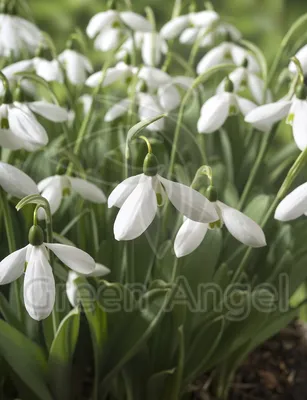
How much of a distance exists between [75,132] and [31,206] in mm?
265

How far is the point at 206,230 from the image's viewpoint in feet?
1.90

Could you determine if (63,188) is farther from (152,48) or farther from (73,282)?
(152,48)

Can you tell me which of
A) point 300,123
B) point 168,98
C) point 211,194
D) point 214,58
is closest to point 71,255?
point 211,194

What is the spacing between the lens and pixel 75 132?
0.97m

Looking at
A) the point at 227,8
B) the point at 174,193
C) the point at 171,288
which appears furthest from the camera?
the point at 227,8

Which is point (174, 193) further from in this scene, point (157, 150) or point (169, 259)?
point (157, 150)

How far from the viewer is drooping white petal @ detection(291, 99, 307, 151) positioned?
631 millimetres

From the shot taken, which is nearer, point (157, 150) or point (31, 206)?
point (31, 206)

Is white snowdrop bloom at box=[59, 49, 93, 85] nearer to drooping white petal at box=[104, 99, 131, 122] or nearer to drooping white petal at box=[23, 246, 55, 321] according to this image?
drooping white petal at box=[104, 99, 131, 122]

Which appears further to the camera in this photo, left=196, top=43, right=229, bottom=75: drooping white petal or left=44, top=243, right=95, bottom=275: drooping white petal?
left=196, top=43, right=229, bottom=75: drooping white petal

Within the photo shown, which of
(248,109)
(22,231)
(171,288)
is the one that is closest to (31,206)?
(22,231)

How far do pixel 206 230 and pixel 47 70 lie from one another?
→ 40 centimetres

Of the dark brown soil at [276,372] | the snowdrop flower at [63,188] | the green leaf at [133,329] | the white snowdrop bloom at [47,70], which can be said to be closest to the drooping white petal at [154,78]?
the white snowdrop bloom at [47,70]

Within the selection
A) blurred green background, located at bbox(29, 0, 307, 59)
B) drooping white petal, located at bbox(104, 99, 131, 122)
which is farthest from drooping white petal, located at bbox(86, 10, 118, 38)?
blurred green background, located at bbox(29, 0, 307, 59)
